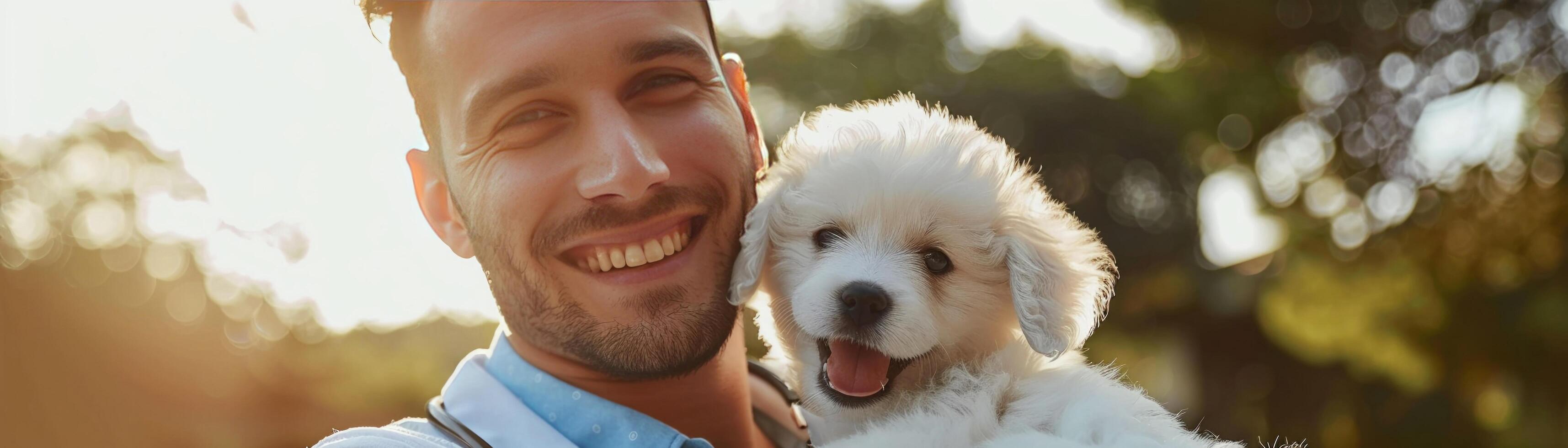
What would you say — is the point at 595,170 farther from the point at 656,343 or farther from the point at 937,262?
the point at 937,262

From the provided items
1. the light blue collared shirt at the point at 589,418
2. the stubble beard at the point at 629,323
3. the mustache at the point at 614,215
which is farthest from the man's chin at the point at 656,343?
the mustache at the point at 614,215

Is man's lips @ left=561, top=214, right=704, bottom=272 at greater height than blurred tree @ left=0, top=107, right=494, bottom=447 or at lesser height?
greater

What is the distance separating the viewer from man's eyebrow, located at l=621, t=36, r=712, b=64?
2855mm

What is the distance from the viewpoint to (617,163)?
108 inches

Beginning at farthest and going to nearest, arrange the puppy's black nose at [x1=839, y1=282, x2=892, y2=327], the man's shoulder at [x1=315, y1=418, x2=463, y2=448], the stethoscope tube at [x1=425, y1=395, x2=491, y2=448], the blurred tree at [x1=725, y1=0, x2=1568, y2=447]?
1. the blurred tree at [x1=725, y1=0, x2=1568, y2=447]
2. the puppy's black nose at [x1=839, y1=282, x2=892, y2=327]
3. the stethoscope tube at [x1=425, y1=395, x2=491, y2=448]
4. the man's shoulder at [x1=315, y1=418, x2=463, y2=448]

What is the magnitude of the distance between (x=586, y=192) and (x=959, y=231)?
1.02 meters

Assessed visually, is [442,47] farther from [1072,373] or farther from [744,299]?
[1072,373]

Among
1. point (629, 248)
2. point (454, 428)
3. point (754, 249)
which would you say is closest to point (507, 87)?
point (629, 248)

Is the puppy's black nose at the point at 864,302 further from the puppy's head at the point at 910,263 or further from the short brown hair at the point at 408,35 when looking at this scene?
the short brown hair at the point at 408,35

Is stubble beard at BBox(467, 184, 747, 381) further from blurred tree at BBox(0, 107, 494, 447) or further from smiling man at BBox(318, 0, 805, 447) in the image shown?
blurred tree at BBox(0, 107, 494, 447)

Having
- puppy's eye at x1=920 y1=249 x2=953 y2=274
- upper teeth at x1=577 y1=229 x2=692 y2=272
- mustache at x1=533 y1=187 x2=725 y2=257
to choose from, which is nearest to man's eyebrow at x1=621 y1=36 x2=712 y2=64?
mustache at x1=533 y1=187 x2=725 y2=257

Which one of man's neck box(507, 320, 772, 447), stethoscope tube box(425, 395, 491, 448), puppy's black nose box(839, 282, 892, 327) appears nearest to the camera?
stethoscope tube box(425, 395, 491, 448)

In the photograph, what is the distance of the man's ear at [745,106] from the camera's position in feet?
11.3

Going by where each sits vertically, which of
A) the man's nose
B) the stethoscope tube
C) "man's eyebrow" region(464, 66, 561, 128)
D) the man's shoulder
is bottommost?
the stethoscope tube
